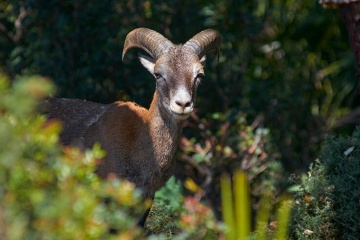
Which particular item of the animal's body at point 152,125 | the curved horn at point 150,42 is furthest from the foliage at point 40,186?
the curved horn at point 150,42

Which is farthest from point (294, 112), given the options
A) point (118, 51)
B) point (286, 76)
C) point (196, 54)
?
point (196, 54)

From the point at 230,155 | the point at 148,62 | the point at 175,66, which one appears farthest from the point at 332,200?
the point at 230,155

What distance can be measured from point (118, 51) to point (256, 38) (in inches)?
92.5

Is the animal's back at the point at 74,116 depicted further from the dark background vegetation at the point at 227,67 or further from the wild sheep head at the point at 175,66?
the dark background vegetation at the point at 227,67

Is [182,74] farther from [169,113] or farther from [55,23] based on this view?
[55,23]

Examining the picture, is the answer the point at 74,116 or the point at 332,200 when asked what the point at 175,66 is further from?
the point at 332,200

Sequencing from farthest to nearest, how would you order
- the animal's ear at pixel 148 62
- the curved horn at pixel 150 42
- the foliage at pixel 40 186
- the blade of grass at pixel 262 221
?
the animal's ear at pixel 148 62 → the curved horn at pixel 150 42 → the blade of grass at pixel 262 221 → the foliage at pixel 40 186

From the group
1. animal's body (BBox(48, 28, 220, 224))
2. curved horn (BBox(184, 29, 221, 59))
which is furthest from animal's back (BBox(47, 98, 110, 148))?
curved horn (BBox(184, 29, 221, 59))

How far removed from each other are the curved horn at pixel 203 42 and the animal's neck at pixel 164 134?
2.24 ft

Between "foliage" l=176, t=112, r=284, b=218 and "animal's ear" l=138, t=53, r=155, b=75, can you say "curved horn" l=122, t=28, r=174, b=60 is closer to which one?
"animal's ear" l=138, t=53, r=155, b=75

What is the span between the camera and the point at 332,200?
8211mm

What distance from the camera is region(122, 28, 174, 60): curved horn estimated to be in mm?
8359

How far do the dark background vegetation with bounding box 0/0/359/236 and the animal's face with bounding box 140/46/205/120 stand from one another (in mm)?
3028

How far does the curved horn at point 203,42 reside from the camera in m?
8.49
